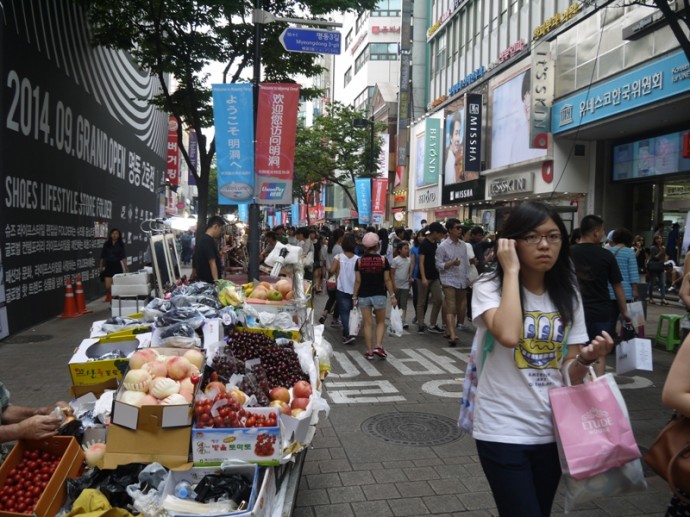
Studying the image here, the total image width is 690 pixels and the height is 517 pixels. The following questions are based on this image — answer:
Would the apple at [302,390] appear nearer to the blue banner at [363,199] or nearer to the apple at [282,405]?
the apple at [282,405]

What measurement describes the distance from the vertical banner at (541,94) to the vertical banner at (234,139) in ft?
44.4

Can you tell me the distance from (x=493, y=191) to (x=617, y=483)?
2384 cm

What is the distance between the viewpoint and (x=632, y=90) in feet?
49.8

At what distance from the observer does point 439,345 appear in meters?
9.49

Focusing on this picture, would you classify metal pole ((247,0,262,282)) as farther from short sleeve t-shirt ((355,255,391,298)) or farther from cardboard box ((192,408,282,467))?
cardboard box ((192,408,282,467))

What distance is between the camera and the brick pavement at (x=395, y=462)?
3.93 metres

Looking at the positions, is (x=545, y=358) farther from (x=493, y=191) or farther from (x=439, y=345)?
(x=493, y=191)

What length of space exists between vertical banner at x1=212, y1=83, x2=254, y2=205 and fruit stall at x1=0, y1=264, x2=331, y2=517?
18.9ft

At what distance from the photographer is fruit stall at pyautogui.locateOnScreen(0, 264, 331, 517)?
111 inches

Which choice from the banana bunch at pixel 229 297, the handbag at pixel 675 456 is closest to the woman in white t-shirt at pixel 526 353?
the handbag at pixel 675 456

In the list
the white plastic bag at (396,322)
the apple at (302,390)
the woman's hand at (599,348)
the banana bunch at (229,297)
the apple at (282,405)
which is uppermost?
the woman's hand at (599,348)

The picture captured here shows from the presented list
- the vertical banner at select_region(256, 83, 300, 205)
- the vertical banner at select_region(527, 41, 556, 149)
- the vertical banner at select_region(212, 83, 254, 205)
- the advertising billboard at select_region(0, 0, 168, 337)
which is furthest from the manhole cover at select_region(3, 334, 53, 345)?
the vertical banner at select_region(527, 41, 556, 149)

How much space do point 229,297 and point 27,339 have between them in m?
6.27

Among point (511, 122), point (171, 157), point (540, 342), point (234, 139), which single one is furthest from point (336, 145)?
point (540, 342)
